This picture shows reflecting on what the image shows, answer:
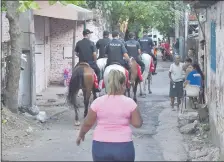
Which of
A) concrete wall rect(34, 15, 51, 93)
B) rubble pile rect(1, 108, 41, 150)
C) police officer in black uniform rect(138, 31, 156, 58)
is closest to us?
rubble pile rect(1, 108, 41, 150)

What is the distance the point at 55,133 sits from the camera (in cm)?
1104

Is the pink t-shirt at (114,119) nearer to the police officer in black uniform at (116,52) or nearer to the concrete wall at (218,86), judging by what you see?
the concrete wall at (218,86)

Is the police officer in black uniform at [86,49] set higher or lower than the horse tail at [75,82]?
higher

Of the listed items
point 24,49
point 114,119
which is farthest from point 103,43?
point 114,119

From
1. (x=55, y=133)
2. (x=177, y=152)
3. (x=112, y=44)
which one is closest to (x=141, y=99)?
(x=112, y=44)

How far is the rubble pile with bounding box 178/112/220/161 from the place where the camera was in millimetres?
9188

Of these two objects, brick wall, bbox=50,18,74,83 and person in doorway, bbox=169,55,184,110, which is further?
brick wall, bbox=50,18,74,83

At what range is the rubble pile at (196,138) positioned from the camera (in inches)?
362

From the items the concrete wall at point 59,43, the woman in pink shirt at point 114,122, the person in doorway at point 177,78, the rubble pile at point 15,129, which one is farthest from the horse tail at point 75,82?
the concrete wall at point 59,43

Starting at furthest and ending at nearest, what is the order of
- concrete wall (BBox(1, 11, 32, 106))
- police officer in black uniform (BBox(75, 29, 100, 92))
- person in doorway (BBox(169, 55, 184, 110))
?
person in doorway (BBox(169, 55, 184, 110))
police officer in black uniform (BBox(75, 29, 100, 92))
concrete wall (BBox(1, 11, 32, 106))

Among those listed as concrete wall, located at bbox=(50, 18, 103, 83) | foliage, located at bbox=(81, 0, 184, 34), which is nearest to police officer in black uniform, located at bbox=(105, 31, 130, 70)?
concrete wall, located at bbox=(50, 18, 103, 83)

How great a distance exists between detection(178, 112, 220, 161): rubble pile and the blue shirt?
29.7 inches

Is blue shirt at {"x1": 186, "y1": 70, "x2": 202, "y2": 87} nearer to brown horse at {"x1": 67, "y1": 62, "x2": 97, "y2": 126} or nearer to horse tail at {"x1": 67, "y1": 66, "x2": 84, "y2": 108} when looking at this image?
brown horse at {"x1": 67, "y1": 62, "x2": 97, "y2": 126}

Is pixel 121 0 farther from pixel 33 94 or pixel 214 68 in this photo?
pixel 214 68
